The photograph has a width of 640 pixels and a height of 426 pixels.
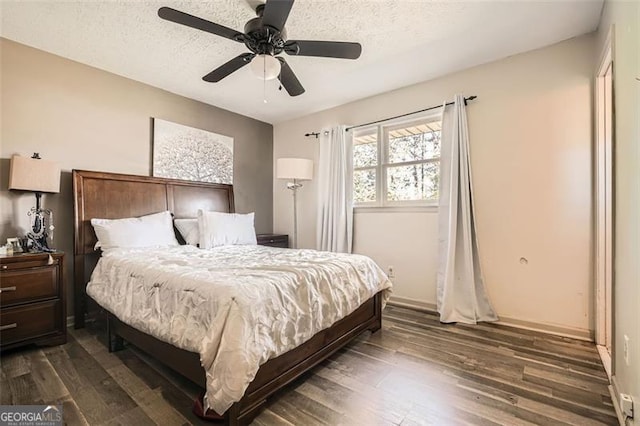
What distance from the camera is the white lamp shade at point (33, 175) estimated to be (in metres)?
2.39

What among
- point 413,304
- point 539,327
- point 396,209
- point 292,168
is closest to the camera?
point 539,327

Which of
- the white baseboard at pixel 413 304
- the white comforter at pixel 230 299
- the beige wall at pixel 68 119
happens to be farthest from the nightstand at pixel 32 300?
the white baseboard at pixel 413 304

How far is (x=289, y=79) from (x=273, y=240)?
2.43 m

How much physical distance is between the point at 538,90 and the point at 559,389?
251 cm

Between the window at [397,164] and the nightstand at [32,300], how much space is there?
3.22 metres

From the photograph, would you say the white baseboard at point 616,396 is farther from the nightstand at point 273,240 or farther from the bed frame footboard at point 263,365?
the nightstand at point 273,240

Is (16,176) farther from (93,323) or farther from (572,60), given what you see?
(572,60)

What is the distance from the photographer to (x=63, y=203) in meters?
2.87

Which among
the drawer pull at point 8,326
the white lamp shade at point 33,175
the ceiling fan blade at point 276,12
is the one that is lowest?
the drawer pull at point 8,326

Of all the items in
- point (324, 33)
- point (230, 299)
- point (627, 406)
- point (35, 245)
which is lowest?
point (627, 406)

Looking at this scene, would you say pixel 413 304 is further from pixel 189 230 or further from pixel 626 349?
pixel 189 230

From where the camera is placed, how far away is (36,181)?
2.46 metres

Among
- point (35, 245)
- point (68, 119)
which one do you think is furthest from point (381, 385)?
point (68, 119)

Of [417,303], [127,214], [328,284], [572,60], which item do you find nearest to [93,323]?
[127,214]
